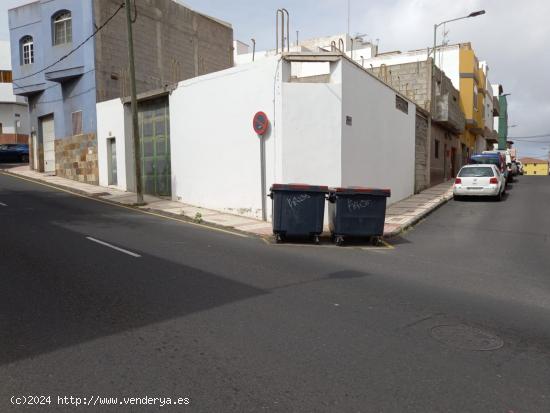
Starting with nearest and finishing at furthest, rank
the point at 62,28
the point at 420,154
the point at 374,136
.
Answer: the point at 374,136, the point at 420,154, the point at 62,28

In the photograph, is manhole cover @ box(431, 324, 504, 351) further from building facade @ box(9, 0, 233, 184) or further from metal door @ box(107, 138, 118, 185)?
metal door @ box(107, 138, 118, 185)

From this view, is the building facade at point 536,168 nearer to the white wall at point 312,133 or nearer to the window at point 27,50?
the window at point 27,50

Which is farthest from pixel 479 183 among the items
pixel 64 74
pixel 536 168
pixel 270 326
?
pixel 536 168

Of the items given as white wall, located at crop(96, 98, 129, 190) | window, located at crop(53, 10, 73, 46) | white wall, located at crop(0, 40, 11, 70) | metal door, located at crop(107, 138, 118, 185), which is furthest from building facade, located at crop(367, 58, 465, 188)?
white wall, located at crop(0, 40, 11, 70)

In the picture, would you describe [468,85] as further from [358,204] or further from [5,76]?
[5,76]

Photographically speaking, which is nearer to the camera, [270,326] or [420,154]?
[270,326]

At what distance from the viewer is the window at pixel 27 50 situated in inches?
1000

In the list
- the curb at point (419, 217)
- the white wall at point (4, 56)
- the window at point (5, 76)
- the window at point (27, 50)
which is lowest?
the curb at point (419, 217)

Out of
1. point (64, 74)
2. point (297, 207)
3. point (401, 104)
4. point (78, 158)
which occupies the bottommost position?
point (297, 207)

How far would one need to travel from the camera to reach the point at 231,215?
48.4ft

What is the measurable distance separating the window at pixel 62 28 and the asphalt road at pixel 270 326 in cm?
1686

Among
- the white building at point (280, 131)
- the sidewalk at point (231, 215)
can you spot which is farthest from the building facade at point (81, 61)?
the white building at point (280, 131)

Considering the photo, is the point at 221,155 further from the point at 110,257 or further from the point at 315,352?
the point at 315,352

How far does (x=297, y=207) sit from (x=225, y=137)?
17.4ft
